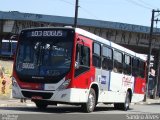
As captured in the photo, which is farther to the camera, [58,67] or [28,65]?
[28,65]

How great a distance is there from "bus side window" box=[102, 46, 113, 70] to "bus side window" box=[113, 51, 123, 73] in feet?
2.13

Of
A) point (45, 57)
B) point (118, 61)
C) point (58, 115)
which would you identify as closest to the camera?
point (58, 115)

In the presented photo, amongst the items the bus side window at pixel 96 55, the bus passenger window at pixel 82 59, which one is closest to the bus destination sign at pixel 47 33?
the bus passenger window at pixel 82 59

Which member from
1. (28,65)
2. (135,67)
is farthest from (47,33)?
(135,67)

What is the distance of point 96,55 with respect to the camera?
20.6 metres

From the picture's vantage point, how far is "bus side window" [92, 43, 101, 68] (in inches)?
803

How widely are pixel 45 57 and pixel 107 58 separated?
4.18 m

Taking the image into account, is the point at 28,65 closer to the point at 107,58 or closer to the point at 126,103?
the point at 107,58

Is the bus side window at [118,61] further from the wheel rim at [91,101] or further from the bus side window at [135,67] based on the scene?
the wheel rim at [91,101]

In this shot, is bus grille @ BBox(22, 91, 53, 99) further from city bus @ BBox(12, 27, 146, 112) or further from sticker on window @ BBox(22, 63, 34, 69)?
sticker on window @ BBox(22, 63, 34, 69)

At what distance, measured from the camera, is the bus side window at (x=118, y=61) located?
2350 centimetres

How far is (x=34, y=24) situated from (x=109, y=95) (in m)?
42.7

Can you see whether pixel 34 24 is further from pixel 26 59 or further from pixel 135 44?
pixel 26 59

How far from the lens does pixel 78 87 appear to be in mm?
18906
